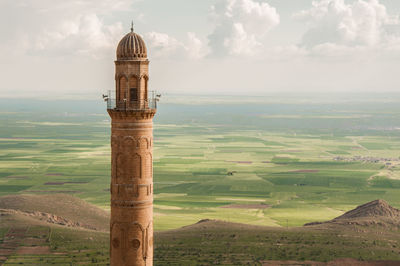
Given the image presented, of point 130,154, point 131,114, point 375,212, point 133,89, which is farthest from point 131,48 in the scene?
point 375,212

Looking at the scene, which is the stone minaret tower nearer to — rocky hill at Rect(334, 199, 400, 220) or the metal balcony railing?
the metal balcony railing

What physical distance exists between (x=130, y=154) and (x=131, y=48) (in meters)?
5.13

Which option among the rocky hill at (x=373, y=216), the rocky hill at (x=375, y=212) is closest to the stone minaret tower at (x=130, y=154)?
the rocky hill at (x=373, y=216)

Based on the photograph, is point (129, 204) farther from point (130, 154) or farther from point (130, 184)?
point (130, 154)

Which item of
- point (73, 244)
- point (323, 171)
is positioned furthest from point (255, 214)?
point (323, 171)

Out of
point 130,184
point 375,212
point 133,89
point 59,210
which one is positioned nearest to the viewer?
point 130,184

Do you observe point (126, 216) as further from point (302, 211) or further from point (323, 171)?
point (323, 171)

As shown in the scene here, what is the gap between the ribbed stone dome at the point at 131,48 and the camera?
95.0 ft

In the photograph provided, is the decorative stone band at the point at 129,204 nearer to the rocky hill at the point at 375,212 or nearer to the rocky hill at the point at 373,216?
the rocky hill at the point at 373,216

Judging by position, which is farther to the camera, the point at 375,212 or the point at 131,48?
the point at 375,212

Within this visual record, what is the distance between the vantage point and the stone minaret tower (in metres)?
29.1

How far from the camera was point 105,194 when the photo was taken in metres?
124

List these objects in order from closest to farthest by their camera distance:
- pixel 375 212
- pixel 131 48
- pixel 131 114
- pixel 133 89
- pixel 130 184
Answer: pixel 131 48, pixel 131 114, pixel 130 184, pixel 133 89, pixel 375 212

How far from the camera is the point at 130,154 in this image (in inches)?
1151
